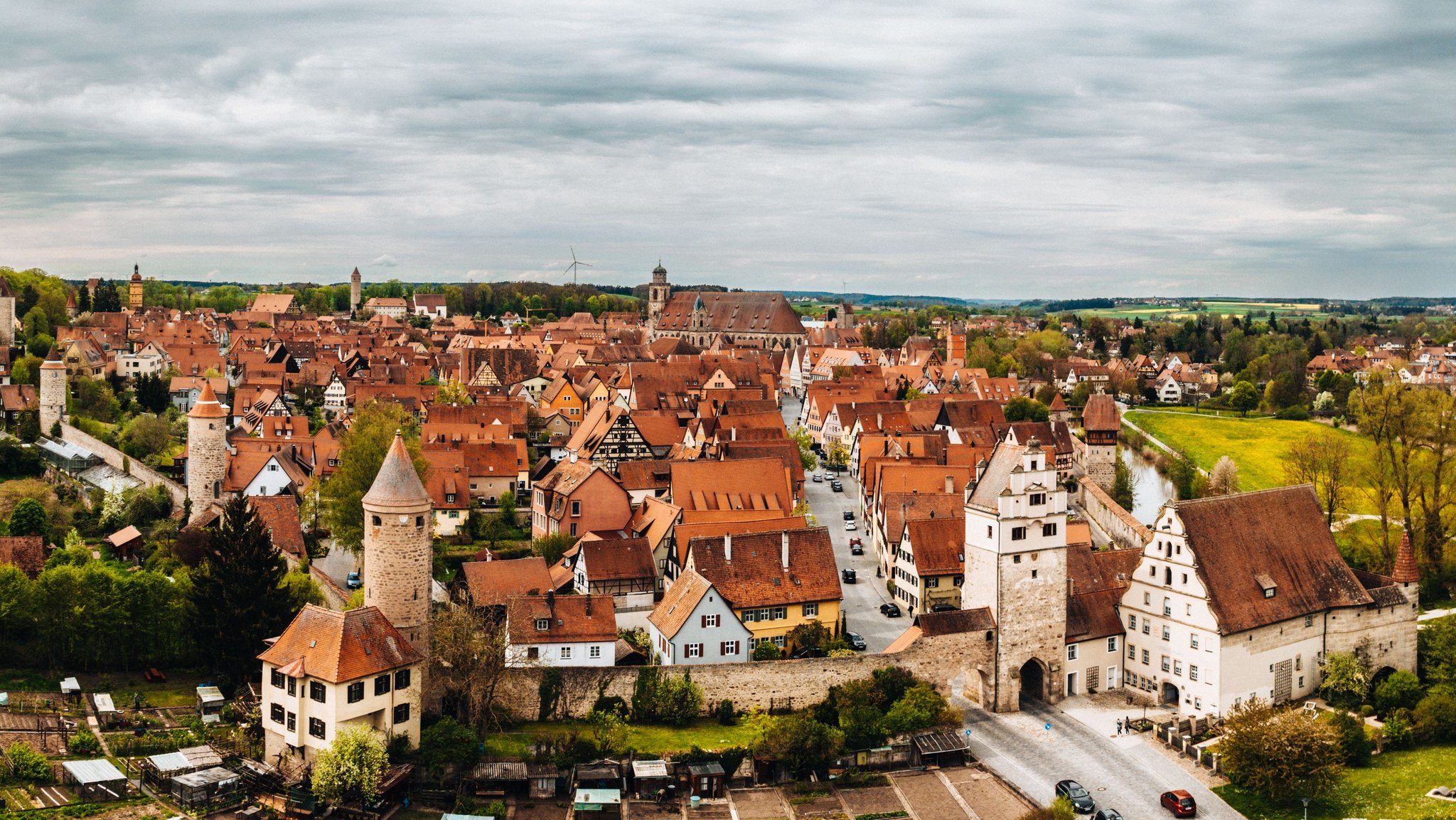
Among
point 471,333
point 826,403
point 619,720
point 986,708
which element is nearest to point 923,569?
point 986,708

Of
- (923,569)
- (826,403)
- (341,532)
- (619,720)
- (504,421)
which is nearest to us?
(619,720)

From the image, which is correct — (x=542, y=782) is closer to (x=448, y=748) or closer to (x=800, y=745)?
(x=448, y=748)

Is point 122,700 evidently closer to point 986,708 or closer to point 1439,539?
point 986,708

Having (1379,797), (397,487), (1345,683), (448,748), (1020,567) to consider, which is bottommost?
(1379,797)

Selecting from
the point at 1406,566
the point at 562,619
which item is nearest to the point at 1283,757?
the point at 1406,566

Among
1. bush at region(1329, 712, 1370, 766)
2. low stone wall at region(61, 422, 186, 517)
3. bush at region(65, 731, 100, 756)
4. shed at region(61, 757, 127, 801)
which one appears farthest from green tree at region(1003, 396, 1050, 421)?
shed at region(61, 757, 127, 801)

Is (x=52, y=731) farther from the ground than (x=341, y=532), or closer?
closer
